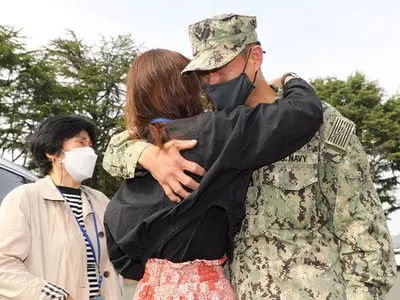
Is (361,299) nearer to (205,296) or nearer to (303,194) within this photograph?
(303,194)

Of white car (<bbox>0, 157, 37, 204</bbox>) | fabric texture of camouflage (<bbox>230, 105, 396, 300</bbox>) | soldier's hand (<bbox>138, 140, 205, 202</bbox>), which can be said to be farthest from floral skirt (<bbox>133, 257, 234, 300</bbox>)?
white car (<bbox>0, 157, 37, 204</bbox>)

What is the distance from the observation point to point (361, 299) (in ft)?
5.35

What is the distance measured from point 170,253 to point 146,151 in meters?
0.30

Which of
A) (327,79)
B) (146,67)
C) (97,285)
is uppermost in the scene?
(146,67)

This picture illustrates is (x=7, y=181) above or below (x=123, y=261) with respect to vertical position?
below

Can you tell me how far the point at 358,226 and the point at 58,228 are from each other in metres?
1.80

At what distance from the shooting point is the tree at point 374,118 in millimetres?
30250

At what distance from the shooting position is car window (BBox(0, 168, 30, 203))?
4551mm

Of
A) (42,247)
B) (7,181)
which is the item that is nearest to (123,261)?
(42,247)

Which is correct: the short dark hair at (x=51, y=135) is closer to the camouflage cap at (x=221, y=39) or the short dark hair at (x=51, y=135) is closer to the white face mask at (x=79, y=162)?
the white face mask at (x=79, y=162)

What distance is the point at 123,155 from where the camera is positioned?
1832mm

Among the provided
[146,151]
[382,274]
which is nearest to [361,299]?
[382,274]

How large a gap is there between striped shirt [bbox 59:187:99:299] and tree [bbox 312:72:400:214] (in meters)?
27.5

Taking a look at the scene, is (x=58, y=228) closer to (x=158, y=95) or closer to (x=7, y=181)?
(x=158, y=95)
